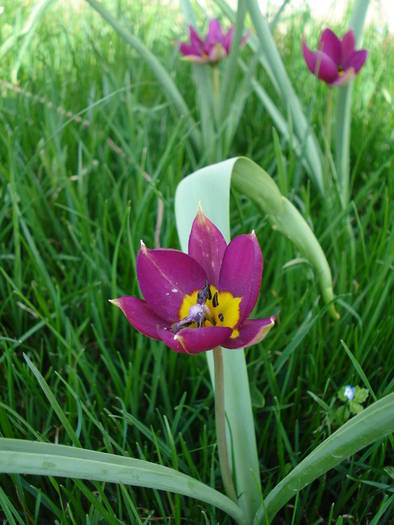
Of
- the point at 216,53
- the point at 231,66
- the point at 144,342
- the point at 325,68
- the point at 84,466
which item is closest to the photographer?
the point at 84,466

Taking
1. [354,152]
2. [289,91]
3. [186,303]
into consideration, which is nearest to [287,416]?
[186,303]

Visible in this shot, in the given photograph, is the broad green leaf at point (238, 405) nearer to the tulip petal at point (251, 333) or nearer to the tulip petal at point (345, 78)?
the tulip petal at point (251, 333)

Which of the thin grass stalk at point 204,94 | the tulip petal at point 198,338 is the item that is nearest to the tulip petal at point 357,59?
the thin grass stalk at point 204,94

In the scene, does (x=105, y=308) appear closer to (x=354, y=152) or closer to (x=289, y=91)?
(x=289, y=91)

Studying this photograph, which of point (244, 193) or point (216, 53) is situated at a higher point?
point (216, 53)

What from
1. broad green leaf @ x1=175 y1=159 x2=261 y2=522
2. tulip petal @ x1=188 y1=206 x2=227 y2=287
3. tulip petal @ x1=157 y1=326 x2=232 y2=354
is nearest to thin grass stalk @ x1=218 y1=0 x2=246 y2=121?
broad green leaf @ x1=175 y1=159 x2=261 y2=522

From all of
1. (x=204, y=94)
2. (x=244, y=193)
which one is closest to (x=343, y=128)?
(x=204, y=94)

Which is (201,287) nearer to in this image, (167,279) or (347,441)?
(167,279)

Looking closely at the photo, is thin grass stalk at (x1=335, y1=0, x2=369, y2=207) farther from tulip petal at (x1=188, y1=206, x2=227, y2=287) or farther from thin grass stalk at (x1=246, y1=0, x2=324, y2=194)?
tulip petal at (x1=188, y1=206, x2=227, y2=287)
